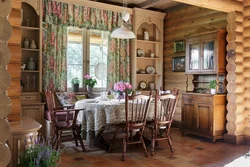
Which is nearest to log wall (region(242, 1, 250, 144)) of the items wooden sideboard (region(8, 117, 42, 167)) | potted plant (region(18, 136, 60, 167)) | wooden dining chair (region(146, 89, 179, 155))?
wooden dining chair (region(146, 89, 179, 155))

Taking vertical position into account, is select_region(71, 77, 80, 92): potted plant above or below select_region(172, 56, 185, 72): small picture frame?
below

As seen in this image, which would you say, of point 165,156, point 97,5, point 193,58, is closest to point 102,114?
point 165,156

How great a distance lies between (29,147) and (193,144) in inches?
122

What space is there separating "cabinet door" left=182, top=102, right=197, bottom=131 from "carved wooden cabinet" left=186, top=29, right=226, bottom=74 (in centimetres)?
75

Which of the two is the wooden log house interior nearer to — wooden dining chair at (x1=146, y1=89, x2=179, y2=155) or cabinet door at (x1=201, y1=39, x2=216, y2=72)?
cabinet door at (x1=201, y1=39, x2=216, y2=72)

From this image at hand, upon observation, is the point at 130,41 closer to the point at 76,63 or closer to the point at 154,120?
the point at 76,63

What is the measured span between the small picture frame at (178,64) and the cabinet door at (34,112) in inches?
135

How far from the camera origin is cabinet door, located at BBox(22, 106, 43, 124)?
4.59 metres

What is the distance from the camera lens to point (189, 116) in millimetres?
5035

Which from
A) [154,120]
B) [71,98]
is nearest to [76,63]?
[71,98]

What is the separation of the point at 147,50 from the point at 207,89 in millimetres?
2098

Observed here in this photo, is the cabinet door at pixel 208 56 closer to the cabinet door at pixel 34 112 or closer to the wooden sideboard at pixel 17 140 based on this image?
the cabinet door at pixel 34 112

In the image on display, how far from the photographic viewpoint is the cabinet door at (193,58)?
508 centimetres

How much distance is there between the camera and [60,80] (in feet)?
17.1
